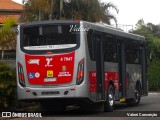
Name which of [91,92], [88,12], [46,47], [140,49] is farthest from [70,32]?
[88,12]

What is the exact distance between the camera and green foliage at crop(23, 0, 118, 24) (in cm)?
2957

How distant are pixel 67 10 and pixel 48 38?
15197mm

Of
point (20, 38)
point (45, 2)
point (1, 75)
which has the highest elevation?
point (45, 2)

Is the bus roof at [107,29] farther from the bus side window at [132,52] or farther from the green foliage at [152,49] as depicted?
the green foliage at [152,49]

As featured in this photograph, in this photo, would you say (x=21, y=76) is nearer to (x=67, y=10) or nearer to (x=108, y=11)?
(x=67, y=10)

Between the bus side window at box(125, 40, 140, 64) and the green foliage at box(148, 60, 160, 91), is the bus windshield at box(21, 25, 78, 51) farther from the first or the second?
the green foliage at box(148, 60, 160, 91)

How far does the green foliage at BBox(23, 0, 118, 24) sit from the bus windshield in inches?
474

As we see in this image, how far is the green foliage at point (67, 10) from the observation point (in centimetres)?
2957

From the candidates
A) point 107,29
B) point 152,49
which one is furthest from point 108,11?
point 152,49

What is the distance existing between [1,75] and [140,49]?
831 centimetres

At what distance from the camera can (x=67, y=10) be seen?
31.8 m

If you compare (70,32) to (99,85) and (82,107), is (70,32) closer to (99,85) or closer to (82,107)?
(99,85)

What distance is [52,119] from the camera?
1561 cm

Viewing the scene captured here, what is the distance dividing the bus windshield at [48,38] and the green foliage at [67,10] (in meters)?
12.0
